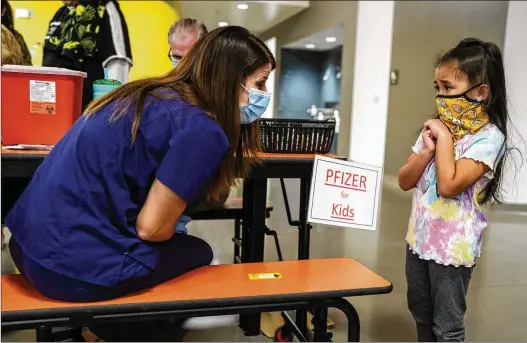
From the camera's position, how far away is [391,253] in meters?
2.59

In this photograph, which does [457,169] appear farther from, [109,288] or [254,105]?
[109,288]

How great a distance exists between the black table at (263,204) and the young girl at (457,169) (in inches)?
13.0

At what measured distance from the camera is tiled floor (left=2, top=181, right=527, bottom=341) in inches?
62.2

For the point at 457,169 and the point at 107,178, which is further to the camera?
the point at 457,169

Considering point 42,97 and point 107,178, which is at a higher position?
point 42,97

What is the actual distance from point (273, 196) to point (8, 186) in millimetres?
1201

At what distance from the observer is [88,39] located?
228cm

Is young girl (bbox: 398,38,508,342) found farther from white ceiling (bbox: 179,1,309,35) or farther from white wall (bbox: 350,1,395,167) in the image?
white ceiling (bbox: 179,1,309,35)

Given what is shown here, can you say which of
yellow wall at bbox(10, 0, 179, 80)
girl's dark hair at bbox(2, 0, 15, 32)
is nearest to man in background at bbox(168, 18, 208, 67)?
girl's dark hair at bbox(2, 0, 15, 32)

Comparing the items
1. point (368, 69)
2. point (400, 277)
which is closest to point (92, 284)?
point (400, 277)

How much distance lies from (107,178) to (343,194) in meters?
0.56

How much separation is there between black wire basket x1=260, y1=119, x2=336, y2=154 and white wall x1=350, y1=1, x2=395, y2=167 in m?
4.13

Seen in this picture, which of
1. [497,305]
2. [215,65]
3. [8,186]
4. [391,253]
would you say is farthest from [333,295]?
[391,253]

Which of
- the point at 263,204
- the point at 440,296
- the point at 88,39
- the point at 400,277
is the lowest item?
the point at 400,277
